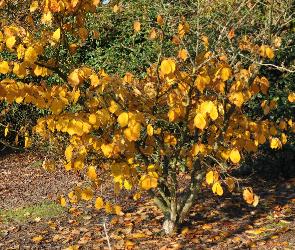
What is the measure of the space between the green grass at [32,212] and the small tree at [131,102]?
167 centimetres

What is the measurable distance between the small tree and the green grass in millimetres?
1673

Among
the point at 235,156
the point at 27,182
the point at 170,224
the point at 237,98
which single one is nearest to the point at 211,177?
the point at 235,156

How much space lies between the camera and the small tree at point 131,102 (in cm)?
368

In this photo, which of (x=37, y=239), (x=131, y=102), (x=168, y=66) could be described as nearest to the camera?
(x=168, y=66)

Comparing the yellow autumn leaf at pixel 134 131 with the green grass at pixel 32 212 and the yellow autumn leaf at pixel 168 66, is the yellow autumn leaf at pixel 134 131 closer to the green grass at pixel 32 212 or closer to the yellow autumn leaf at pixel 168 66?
the yellow autumn leaf at pixel 168 66

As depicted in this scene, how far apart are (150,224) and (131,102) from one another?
1.93 m

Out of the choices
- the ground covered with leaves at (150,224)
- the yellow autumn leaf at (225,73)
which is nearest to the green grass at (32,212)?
the ground covered with leaves at (150,224)

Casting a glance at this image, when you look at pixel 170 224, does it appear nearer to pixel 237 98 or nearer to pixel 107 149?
pixel 107 149

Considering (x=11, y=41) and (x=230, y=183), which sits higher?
(x=11, y=41)

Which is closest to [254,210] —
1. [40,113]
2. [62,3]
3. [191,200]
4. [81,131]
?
[191,200]

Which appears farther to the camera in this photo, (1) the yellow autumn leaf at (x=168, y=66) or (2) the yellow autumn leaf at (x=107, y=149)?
(2) the yellow autumn leaf at (x=107, y=149)

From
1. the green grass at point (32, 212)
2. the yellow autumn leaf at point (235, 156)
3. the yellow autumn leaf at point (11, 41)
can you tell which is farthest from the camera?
the green grass at point (32, 212)

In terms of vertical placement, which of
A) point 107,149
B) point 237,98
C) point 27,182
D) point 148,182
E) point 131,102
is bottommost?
point 148,182

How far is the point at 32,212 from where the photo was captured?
634 centimetres
